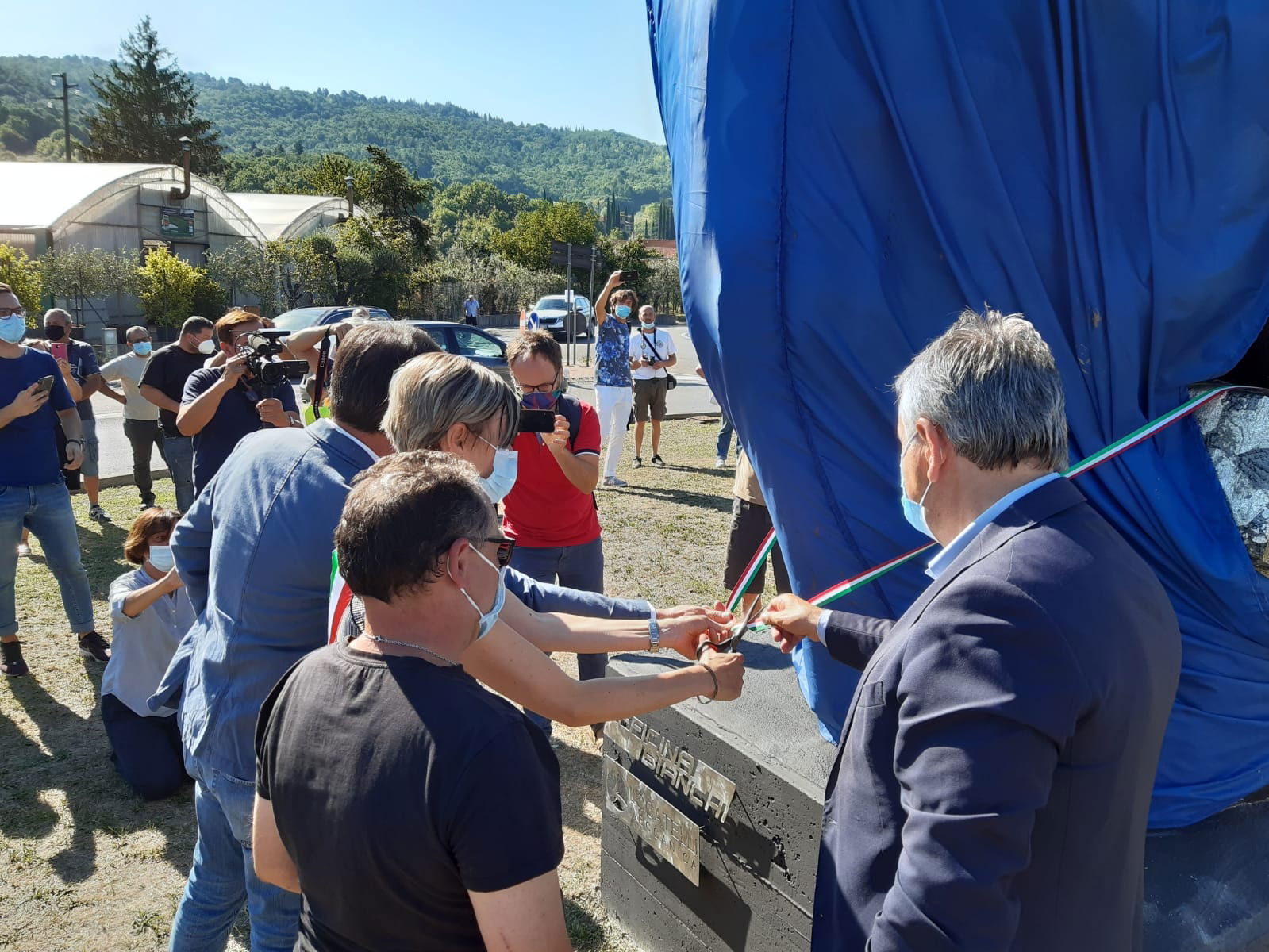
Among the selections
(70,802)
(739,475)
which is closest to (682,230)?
(739,475)

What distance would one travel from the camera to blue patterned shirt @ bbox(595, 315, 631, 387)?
9.54 metres

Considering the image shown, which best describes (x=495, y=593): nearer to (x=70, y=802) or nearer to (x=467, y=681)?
(x=467, y=681)

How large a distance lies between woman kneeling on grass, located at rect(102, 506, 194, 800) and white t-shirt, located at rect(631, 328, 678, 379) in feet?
22.3

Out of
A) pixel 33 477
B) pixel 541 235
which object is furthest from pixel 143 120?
pixel 33 477

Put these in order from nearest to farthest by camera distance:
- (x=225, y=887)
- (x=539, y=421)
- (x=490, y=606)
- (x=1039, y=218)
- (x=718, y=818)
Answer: (x=490, y=606), (x=1039, y=218), (x=225, y=887), (x=718, y=818), (x=539, y=421)

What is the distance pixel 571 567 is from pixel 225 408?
2.40 metres

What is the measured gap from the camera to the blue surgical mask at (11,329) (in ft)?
17.1

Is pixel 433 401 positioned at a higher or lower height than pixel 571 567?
higher

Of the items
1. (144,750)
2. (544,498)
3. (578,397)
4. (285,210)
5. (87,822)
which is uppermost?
(285,210)

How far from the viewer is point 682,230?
96.0 inches

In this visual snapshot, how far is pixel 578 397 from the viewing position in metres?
16.5

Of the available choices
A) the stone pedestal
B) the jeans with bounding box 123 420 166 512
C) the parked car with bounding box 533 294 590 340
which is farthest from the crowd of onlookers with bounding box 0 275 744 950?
the parked car with bounding box 533 294 590 340

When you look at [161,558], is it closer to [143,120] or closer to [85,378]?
Result: [85,378]

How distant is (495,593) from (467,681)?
0.21 m
